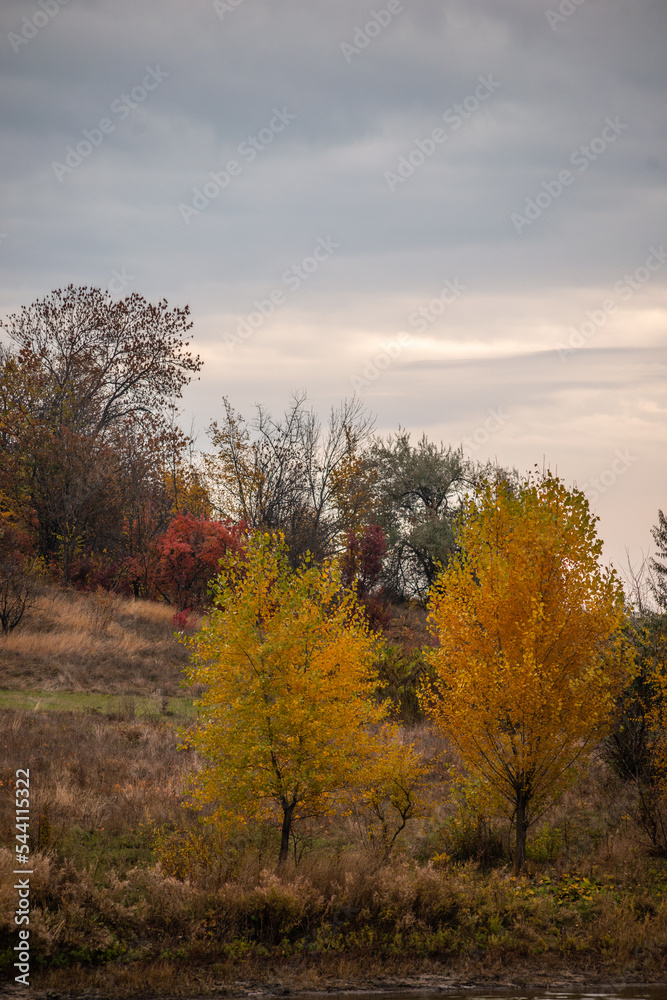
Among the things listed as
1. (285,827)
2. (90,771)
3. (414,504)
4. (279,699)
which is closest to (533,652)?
(279,699)

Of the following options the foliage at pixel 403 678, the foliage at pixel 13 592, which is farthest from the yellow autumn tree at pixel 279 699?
the foliage at pixel 13 592

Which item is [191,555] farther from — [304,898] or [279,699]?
[304,898]

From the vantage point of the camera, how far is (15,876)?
33.2 feet

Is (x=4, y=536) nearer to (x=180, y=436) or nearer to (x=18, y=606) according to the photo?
(x=18, y=606)

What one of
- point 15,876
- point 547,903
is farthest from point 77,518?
point 547,903

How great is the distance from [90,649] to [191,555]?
824 cm

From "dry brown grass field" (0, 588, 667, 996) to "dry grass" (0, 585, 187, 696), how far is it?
6.05 meters

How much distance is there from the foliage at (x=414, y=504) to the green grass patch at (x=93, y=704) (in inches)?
971

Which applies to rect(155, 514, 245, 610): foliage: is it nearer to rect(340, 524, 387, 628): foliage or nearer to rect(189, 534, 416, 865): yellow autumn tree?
rect(340, 524, 387, 628): foliage

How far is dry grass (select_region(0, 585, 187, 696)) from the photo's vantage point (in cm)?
2064

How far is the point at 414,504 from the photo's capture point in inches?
1913

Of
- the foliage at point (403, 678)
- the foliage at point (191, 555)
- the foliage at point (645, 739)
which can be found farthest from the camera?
the foliage at point (191, 555)

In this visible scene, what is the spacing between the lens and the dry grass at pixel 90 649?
2064 cm

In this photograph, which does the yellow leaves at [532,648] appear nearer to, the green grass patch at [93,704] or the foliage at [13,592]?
the green grass patch at [93,704]
